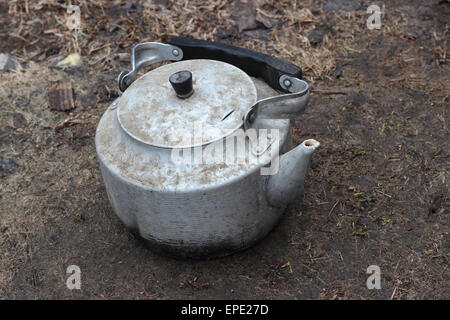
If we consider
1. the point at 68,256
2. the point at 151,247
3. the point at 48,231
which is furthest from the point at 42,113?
the point at 151,247

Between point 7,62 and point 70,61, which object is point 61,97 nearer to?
point 70,61

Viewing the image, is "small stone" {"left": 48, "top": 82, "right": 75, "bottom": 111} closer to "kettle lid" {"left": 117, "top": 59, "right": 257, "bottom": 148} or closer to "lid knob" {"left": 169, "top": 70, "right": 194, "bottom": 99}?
"kettle lid" {"left": 117, "top": 59, "right": 257, "bottom": 148}

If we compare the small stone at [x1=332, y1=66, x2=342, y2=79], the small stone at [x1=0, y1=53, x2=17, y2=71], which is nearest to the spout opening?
the small stone at [x1=332, y1=66, x2=342, y2=79]

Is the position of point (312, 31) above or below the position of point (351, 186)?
above

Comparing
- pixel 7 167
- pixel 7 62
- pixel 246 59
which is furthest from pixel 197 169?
pixel 7 62

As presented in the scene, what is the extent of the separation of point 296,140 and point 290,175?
886mm

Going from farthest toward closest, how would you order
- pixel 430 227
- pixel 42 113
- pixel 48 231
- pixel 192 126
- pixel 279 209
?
1. pixel 42 113
2. pixel 48 231
3. pixel 430 227
4. pixel 279 209
5. pixel 192 126

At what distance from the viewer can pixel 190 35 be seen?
3467mm

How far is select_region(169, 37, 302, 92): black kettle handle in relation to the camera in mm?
2018

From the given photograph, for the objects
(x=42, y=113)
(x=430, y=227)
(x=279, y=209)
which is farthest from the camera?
(x=42, y=113)

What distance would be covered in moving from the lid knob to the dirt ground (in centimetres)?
Answer: 78

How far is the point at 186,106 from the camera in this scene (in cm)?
185

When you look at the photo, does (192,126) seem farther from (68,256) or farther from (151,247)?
(68,256)

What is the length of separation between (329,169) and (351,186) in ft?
0.51
